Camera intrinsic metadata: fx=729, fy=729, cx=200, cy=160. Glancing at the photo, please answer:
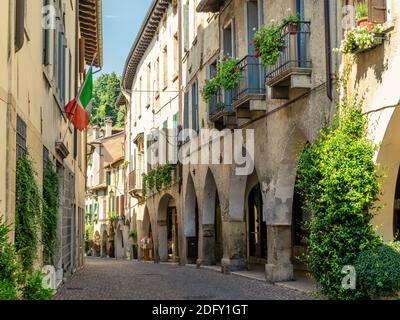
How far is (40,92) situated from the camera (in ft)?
43.7

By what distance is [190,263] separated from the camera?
26.3 meters

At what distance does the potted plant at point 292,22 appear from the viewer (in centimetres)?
1419

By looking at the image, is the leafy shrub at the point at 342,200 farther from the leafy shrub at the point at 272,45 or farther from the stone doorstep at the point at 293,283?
the leafy shrub at the point at 272,45

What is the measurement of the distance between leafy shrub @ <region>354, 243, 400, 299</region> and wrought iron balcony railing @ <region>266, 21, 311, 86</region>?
4.36 meters

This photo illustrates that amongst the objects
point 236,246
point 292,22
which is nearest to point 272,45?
point 292,22

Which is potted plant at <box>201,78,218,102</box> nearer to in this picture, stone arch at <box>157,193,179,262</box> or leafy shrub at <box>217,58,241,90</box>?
leafy shrub at <box>217,58,241,90</box>

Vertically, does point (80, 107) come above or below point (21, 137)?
above

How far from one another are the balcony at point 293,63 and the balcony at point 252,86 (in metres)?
1.65

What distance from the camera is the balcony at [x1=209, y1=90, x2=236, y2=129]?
19172 mm

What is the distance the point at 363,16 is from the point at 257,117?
21.3 feet

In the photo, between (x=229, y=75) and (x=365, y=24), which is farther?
(x=229, y=75)

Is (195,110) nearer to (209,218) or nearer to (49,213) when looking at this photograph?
(209,218)

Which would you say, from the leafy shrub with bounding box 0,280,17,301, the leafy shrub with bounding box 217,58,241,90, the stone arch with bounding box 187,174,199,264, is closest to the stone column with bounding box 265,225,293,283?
the leafy shrub with bounding box 217,58,241,90
